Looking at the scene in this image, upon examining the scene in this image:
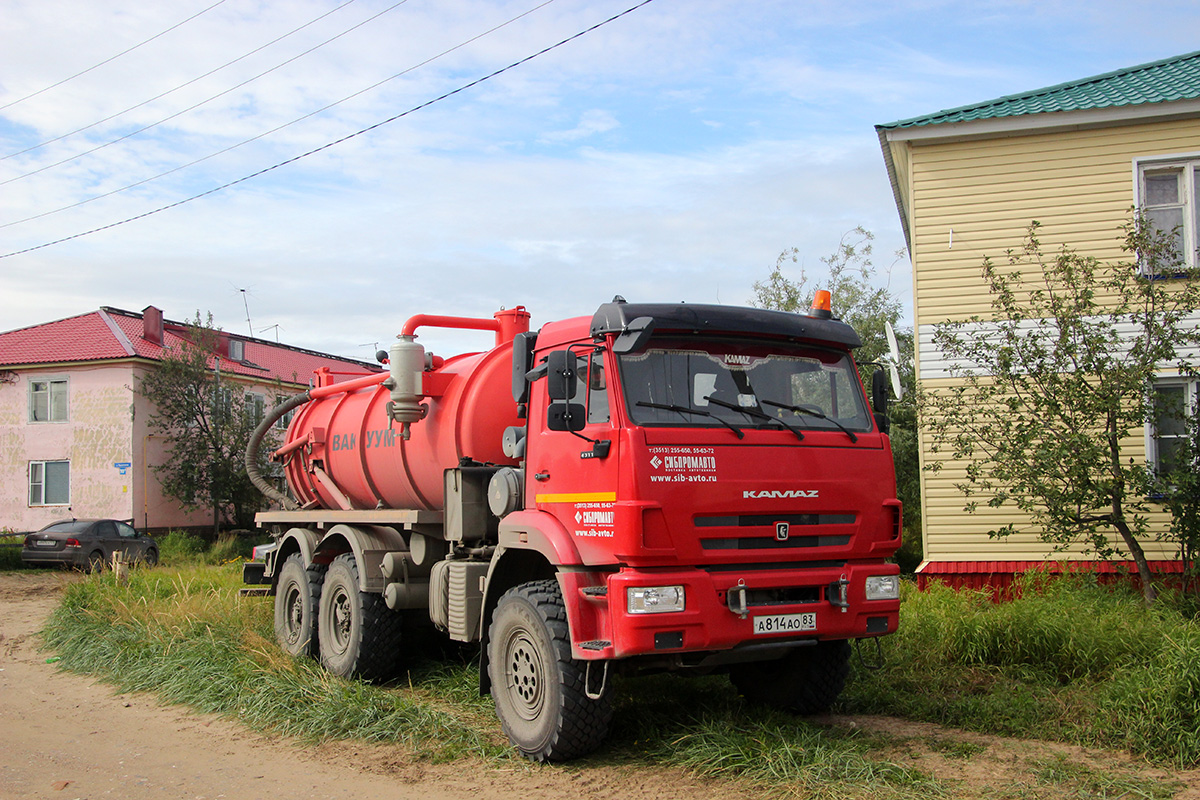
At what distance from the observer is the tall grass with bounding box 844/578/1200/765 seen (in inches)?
247

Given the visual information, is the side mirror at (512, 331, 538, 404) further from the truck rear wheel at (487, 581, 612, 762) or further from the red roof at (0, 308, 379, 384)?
the red roof at (0, 308, 379, 384)

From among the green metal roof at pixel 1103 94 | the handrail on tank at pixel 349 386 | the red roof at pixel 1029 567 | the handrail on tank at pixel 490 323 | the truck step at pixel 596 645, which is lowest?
the red roof at pixel 1029 567

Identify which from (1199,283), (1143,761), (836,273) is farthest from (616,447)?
(836,273)

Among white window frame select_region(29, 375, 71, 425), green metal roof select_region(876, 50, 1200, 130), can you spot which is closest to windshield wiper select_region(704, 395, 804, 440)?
green metal roof select_region(876, 50, 1200, 130)

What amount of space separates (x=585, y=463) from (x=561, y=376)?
55 centimetres

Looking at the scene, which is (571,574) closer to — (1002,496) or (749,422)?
(749,422)

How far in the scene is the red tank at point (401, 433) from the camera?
8164 millimetres

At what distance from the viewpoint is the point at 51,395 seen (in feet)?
93.4

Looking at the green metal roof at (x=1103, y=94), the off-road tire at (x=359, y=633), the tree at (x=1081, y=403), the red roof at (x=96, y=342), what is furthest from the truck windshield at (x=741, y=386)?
the red roof at (x=96, y=342)

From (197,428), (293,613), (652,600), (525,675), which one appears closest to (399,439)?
(293,613)

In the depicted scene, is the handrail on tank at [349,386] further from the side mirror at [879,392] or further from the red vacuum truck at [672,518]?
the side mirror at [879,392]

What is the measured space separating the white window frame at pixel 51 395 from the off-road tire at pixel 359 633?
22253 millimetres

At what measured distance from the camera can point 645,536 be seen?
576 cm

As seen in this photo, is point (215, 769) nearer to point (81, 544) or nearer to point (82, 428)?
point (81, 544)
